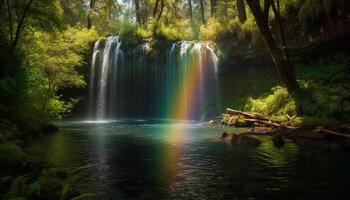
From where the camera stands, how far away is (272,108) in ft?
80.6

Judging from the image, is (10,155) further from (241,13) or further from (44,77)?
(241,13)

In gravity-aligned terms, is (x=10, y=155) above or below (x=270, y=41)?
below

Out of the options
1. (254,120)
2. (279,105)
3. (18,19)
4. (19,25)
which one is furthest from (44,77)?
(279,105)

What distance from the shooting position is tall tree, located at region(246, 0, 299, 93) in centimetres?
2042

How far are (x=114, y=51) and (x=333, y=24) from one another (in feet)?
64.9

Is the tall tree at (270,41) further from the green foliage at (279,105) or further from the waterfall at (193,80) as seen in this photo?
the waterfall at (193,80)

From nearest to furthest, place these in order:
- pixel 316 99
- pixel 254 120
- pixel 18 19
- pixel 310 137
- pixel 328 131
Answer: pixel 328 131, pixel 310 137, pixel 18 19, pixel 316 99, pixel 254 120

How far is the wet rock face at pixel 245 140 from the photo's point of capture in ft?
50.1

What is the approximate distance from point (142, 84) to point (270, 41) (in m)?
18.4

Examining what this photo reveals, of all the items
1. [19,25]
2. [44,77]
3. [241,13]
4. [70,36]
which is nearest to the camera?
[19,25]

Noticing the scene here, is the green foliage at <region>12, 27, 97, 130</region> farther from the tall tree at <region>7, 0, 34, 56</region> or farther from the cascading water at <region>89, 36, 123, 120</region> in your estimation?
the cascading water at <region>89, 36, 123, 120</region>

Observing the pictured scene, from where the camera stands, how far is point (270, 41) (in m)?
21.0

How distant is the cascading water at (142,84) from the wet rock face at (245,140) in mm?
19091

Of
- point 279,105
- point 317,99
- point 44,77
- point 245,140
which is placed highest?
point 44,77
